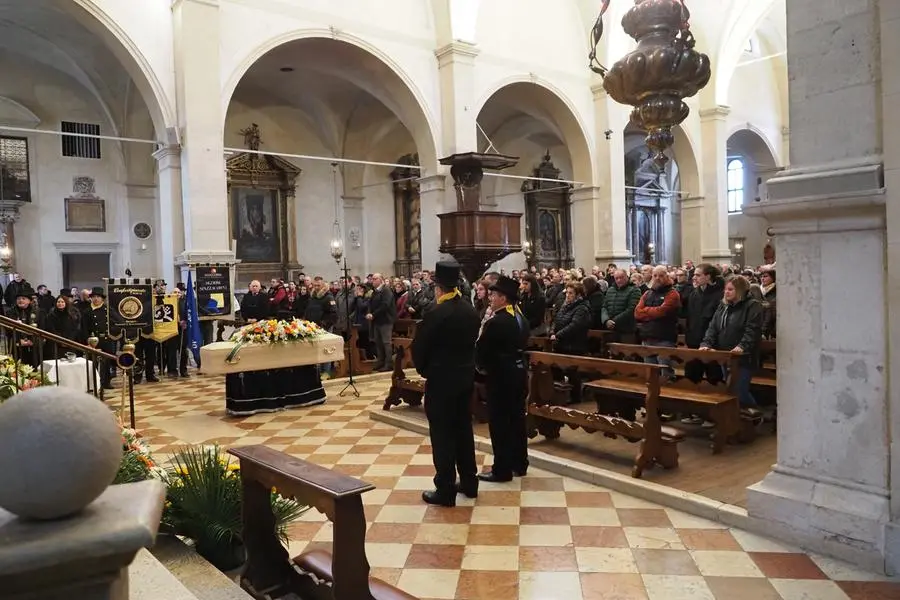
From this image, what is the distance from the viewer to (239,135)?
18.3 m

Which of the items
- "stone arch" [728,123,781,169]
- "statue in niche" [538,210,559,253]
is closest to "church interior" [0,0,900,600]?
"stone arch" [728,123,781,169]

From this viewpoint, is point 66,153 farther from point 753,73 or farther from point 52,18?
point 753,73

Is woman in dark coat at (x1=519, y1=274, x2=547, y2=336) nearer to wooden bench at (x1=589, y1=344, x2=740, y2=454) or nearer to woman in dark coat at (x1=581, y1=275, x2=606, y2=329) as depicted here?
woman in dark coat at (x1=581, y1=275, x2=606, y2=329)

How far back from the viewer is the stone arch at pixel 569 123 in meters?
17.0

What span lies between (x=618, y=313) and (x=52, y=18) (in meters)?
13.2

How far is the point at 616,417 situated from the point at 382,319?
18.8 ft

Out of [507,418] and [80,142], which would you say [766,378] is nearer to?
[507,418]

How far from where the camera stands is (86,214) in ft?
54.7

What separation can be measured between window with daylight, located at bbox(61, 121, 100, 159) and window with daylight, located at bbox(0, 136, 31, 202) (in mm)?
879

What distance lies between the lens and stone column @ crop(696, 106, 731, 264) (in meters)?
20.2

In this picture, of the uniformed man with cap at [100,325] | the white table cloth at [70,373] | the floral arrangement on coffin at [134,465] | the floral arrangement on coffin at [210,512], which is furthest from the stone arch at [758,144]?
the floral arrangement on coffin at [134,465]

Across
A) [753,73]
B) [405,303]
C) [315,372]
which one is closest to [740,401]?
[315,372]

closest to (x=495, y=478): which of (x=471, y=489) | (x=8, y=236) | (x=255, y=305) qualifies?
(x=471, y=489)

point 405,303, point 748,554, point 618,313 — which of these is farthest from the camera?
point 405,303
